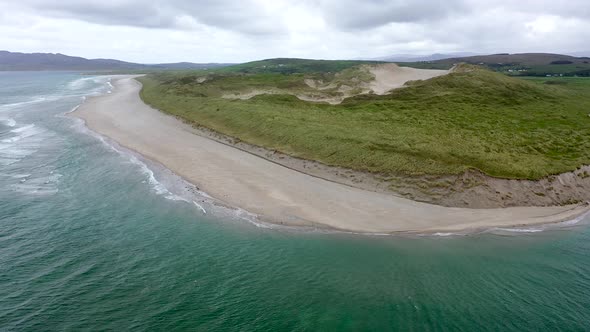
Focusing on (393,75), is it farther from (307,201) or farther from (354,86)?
(307,201)

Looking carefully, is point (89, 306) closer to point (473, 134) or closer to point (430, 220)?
point (430, 220)

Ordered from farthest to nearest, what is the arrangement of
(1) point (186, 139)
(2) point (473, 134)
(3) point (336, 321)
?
(1) point (186, 139), (2) point (473, 134), (3) point (336, 321)

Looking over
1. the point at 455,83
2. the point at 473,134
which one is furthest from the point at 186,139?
the point at 455,83

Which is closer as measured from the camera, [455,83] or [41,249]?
[41,249]

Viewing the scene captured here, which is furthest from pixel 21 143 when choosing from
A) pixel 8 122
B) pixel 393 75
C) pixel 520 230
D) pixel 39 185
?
pixel 393 75

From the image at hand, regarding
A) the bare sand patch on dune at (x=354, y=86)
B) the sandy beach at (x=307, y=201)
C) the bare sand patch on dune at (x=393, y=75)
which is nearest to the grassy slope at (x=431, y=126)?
the sandy beach at (x=307, y=201)

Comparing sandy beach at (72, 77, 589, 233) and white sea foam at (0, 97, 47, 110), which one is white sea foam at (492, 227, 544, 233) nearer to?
sandy beach at (72, 77, 589, 233)

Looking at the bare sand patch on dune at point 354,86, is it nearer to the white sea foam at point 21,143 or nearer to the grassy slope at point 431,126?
the grassy slope at point 431,126
